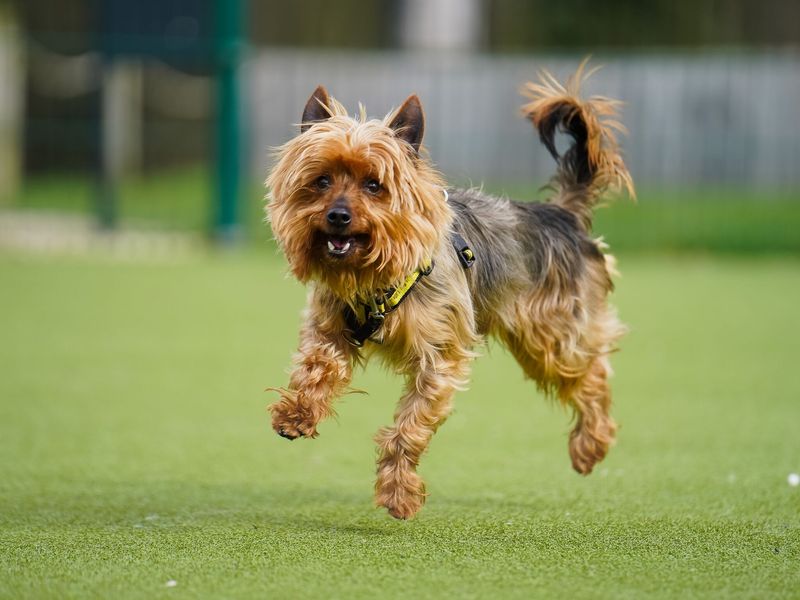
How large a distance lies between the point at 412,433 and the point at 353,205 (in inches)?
36.8

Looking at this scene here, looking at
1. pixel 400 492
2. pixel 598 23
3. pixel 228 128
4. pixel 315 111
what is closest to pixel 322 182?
pixel 315 111

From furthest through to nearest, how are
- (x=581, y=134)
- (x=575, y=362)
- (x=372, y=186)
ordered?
1. (x=581, y=134)
2. (x=575, y=362)
3. (x=372, y=186)

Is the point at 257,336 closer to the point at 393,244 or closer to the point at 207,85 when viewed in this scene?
the point at 393,244

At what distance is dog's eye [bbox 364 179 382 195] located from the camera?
15.8ft

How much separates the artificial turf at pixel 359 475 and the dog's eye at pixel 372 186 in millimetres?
1325

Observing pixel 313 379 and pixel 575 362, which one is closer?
pixel 313 379

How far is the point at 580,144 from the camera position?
644 centimetres

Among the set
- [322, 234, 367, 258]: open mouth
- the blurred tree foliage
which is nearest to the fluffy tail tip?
[322, 234, 367, 258]: open mouth

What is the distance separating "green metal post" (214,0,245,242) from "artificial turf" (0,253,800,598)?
4.53m

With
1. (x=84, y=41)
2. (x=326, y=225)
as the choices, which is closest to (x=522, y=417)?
(x=326, y=225)

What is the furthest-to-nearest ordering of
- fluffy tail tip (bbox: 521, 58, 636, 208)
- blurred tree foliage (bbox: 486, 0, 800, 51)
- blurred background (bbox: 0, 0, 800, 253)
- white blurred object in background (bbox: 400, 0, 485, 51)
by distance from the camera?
blurred tree foliage (bbox: 486, 0, 800, 51) < white blurred object in background (bbox: 400, 0, 485, 51) < blurred background (bbox: 0, 0, 800, 253) < fluffy tail tip (bbox: 521, 58, 636, 208)

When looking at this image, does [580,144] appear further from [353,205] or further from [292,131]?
[292,131]

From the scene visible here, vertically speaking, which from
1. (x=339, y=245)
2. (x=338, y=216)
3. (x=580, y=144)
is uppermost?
(x=580, y=144)

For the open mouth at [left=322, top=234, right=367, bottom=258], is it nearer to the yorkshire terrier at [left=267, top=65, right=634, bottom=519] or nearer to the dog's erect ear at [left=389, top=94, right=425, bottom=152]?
the yorkshire terrier at [left=267, top=65, right=634, bottom=519]
